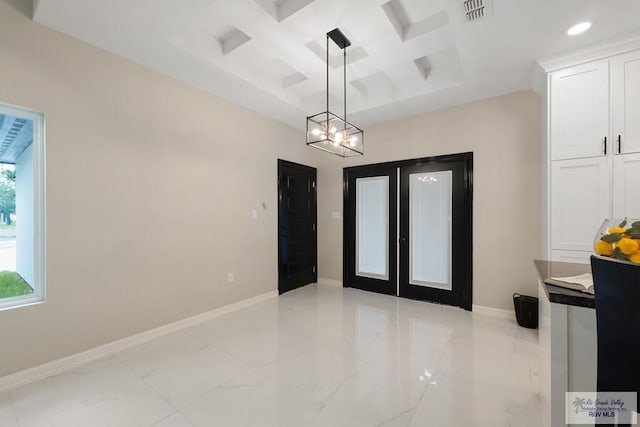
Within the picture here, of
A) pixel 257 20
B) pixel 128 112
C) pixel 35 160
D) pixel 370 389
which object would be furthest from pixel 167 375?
pixel 257 20

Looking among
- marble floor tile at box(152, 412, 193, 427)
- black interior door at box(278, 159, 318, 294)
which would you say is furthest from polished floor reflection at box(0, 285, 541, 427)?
black interior door at box(278, 159, 318, 294)

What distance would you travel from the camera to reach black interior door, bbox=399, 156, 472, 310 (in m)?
3.73

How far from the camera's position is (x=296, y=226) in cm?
475

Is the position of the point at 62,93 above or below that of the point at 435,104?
below

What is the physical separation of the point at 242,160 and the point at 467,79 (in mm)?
3037

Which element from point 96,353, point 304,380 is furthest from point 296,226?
point 96,353

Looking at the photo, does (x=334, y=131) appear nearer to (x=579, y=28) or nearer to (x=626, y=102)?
(x=579, y=28)

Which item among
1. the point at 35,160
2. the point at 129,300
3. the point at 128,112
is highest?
the point at 128,112

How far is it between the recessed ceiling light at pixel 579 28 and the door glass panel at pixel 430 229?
1883 mm

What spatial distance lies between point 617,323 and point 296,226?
4131 mm

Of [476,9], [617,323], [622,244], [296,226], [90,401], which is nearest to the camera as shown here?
[617,323]

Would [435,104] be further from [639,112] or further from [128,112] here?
[128,112]

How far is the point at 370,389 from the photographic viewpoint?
1995 mm

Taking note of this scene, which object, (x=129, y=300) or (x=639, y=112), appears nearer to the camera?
(x=639, y=112)
